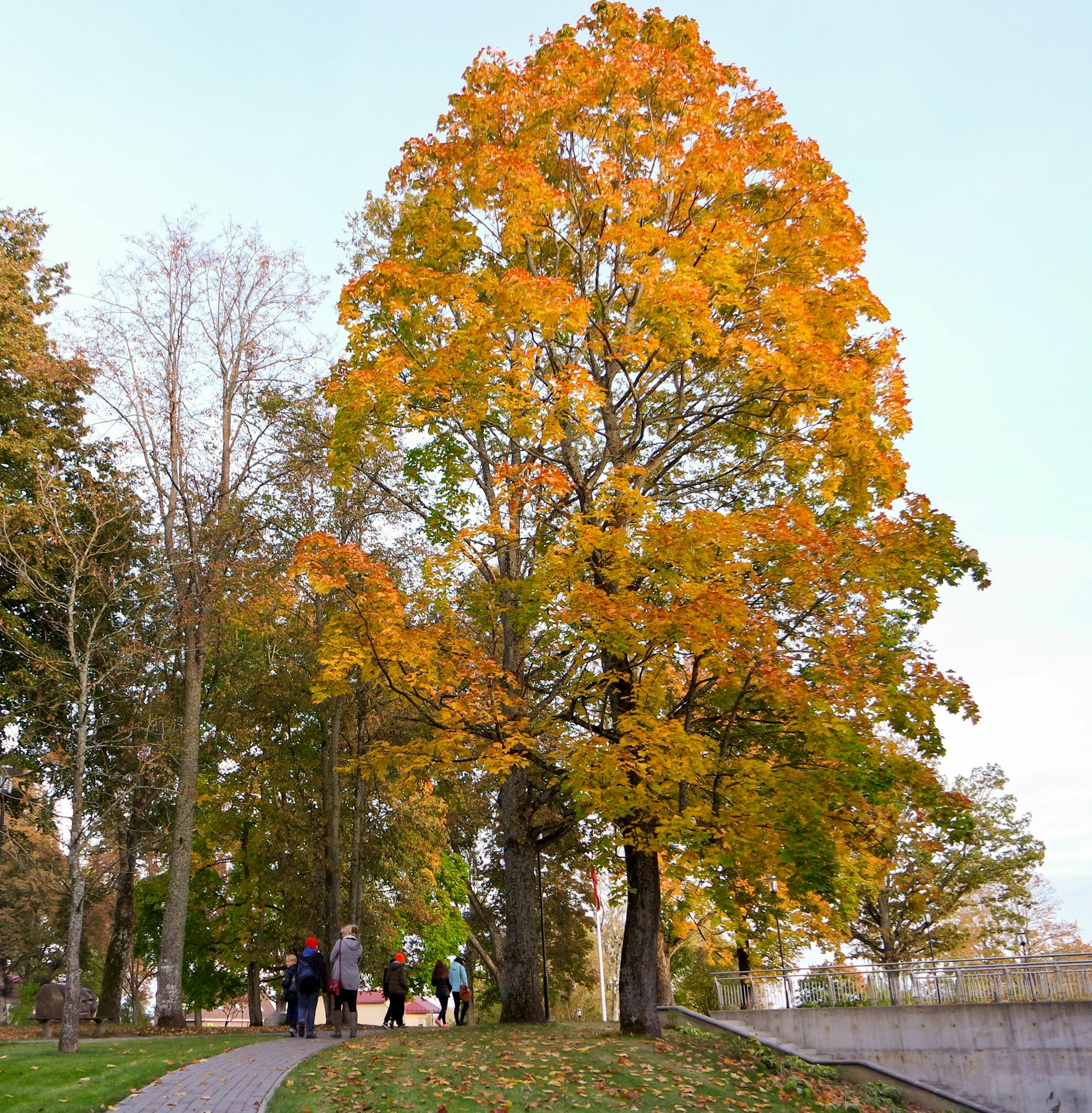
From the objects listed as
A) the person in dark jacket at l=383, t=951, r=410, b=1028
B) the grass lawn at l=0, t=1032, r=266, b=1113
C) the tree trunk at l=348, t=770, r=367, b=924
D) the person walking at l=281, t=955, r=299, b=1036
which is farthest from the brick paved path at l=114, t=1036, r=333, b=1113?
the tree trunk at l=348, t=770, r=367, b=924

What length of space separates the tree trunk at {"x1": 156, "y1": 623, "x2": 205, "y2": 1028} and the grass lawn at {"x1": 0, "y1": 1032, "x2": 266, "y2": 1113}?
4.01 meters

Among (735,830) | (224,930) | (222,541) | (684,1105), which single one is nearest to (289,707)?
(222,541)

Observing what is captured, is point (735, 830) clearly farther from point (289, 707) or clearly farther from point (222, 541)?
point (289, 707)

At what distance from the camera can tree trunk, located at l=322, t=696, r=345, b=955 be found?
72.7 feet

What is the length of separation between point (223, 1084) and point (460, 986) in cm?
1150

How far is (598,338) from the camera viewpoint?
49.5ft

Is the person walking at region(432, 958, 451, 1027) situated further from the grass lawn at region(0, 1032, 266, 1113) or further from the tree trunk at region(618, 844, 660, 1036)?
the tree trunk at region(618, 844, 660, 1036)

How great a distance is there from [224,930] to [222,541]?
1442 centimetres

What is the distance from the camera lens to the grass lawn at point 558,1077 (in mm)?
9086

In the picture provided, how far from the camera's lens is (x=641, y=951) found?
13.6 m

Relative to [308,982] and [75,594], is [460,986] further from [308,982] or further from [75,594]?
[75,594]

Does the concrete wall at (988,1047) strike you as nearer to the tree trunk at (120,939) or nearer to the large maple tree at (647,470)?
the large maple tree at (647,470)

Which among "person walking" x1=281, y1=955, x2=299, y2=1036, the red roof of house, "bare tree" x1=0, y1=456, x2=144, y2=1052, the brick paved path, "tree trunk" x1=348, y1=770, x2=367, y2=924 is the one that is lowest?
the red roof of house

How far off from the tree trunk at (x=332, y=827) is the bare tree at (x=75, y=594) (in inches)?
212
